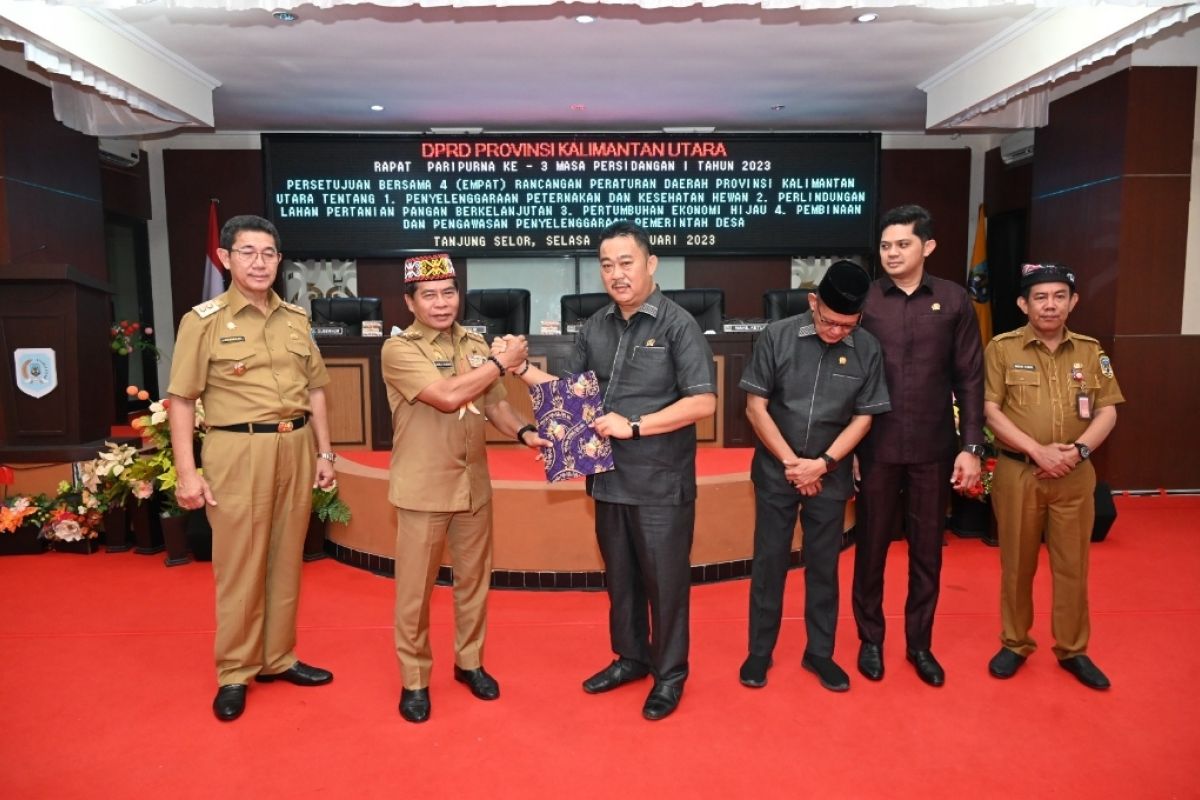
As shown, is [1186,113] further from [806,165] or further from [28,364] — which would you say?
[28,364]

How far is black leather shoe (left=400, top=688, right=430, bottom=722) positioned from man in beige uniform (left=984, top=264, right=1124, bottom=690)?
1.92 m

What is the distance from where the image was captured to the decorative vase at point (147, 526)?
414cm

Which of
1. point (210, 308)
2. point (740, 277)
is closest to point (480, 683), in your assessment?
point (210, 308)

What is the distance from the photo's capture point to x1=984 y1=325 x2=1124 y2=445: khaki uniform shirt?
101 inches

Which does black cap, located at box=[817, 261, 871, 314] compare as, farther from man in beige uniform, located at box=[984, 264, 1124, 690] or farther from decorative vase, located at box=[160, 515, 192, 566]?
decorative vase, located at box=[160, 515, 192, 566]

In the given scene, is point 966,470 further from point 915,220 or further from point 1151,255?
point 1151,255

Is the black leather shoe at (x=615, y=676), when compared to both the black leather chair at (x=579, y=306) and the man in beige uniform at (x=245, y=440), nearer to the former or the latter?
the man in beige uniform at (x=245, y=440)

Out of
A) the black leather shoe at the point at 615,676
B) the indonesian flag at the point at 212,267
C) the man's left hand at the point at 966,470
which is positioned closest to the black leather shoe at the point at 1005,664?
the man's left hand at the point at 966,470

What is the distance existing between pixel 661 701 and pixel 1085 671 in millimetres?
1462

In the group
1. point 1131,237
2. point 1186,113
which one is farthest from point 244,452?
point 1186,113

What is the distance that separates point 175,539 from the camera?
398 cm

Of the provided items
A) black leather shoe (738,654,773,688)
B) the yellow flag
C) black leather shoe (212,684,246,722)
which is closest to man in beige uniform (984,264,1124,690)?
black leather shoe (738,654,773,688)

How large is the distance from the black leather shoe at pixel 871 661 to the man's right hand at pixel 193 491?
7.33 ft

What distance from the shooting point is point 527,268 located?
8180 mm
